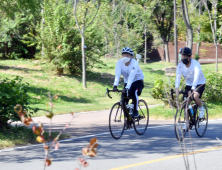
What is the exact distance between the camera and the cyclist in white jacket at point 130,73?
768cm

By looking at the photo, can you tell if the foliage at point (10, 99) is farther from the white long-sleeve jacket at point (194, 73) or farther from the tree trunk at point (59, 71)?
the tree trunk at point (59, 71)

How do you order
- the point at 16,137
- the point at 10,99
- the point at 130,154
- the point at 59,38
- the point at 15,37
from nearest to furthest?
the point at 130,154
the point at 16,137
the point at 10,99
the point at 59,38
the point at 15,37

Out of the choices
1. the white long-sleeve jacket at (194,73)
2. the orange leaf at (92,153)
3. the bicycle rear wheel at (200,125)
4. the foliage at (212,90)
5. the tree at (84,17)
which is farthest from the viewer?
the tree at (84,17)

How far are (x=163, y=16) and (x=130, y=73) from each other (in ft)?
130

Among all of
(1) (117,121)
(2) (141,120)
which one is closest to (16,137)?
(1) (117,121)

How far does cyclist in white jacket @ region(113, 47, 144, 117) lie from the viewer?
768 centimetres

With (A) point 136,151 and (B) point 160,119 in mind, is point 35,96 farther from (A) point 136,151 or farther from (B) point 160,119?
(A) point 136,151

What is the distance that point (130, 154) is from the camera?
6.17 meters

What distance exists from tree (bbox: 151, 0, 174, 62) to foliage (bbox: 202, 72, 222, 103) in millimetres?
31181

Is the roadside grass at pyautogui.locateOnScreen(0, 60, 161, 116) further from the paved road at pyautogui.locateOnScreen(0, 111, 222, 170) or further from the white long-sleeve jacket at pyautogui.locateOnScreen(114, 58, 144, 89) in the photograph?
the paved road at pyautogui.locateOnScreen(0, 111, 222, 170)

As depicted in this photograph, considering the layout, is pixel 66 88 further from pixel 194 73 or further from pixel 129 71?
pixel 194 73

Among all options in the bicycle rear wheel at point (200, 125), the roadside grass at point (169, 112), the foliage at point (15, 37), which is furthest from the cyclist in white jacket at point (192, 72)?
Answer: the foliage at point (15, 37)

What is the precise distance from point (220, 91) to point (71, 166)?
9417 mm

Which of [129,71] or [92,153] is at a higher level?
[129,71]
